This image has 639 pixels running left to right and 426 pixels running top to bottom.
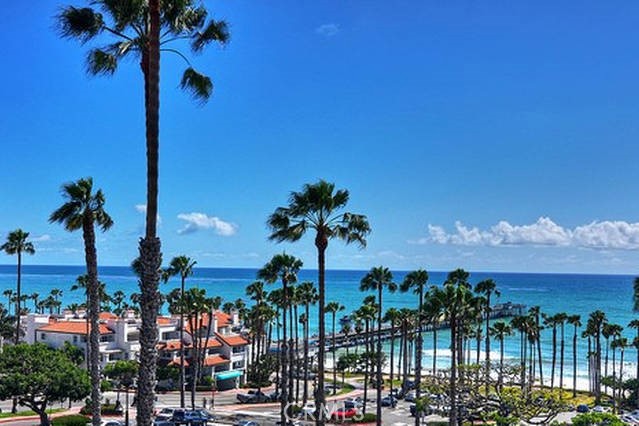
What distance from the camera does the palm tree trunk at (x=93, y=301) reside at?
80.2ft

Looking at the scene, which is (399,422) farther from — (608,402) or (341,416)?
(608,402)

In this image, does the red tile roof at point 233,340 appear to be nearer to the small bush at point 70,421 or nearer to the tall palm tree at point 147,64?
the small bush at point 70,421

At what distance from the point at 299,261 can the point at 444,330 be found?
111m

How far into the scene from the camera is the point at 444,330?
146m

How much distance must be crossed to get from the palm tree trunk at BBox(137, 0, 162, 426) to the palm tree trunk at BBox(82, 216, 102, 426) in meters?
11.1

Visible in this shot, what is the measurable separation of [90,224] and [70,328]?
46825mm

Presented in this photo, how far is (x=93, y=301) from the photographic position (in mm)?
24578

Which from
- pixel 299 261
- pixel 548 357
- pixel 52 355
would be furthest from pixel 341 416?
pixel 548 357

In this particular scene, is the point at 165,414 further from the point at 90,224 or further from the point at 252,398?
the point at 90,224

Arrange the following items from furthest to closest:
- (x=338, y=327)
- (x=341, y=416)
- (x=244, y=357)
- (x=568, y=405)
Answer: (x=338, y=327), (x=244, y=357), (x=341, y=416), (x=568, y=405)

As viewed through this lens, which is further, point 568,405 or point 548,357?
point 548,357

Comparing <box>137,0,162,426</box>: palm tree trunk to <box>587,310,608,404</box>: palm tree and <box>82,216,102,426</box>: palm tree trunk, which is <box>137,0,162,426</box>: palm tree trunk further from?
<box>587,310,608,404</box>: palm tree

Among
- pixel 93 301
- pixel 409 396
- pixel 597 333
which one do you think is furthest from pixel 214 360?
pixel 93 301

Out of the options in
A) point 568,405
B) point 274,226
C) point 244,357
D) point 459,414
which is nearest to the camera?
point 274,226
